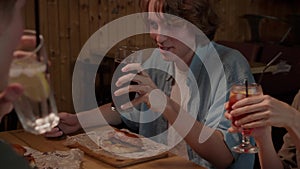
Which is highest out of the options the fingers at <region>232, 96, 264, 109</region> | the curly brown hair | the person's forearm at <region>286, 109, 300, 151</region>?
the curly brown hair

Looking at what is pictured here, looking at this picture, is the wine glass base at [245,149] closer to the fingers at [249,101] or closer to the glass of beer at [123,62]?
the fingers at [249,101]

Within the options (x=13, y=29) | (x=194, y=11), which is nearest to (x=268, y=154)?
(x=194, y=11)

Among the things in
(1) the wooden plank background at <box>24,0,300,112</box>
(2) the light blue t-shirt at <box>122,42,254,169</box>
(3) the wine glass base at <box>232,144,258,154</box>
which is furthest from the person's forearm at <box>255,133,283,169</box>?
(1) the wooden plank background at <box>24,0,300,112</box>

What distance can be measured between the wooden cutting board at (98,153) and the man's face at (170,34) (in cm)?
49

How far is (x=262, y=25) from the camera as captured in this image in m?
6.42

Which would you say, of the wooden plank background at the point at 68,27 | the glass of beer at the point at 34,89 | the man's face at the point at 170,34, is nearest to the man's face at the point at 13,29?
the glass of beer at the point at 34,89

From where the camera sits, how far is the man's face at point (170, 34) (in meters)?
1.97

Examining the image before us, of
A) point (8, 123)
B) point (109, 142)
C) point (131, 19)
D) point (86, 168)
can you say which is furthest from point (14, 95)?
point (131, 19)

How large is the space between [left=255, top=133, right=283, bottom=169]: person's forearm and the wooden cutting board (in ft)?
1.13

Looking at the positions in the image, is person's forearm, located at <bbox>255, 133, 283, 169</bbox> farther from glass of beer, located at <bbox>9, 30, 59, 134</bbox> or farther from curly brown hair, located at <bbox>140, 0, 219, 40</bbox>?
glass of beer, located at <bbox>9, 30, 59, 134</bbox>

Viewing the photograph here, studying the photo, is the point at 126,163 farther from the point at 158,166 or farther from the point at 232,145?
the point at 232,145

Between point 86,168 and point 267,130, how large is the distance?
0.64m

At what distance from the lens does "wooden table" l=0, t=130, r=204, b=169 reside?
5.27 feet

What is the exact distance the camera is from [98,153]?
1696mm
